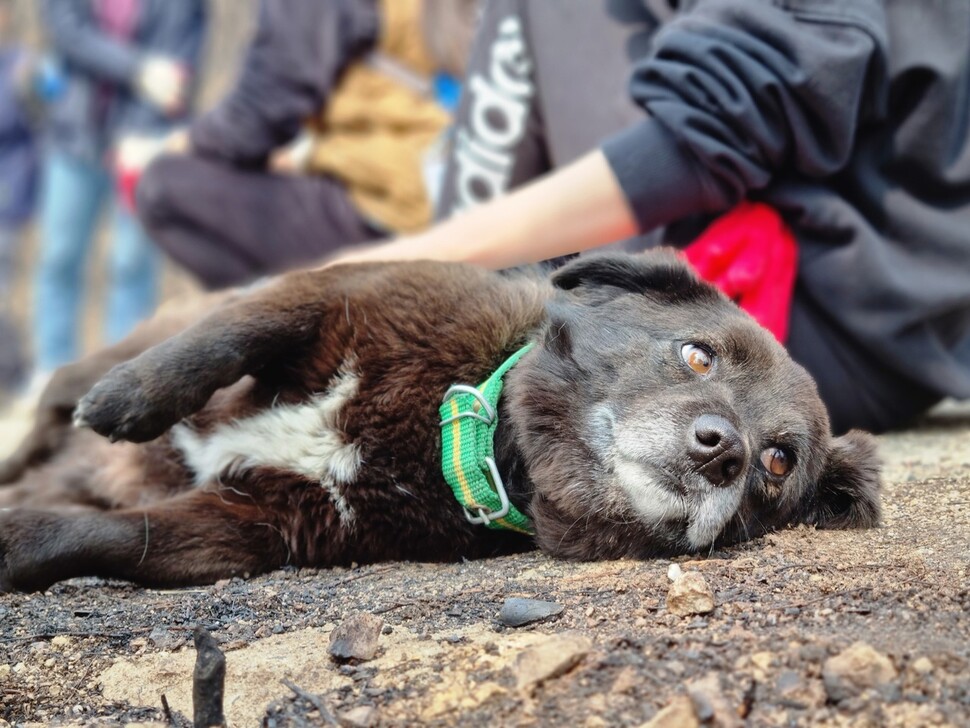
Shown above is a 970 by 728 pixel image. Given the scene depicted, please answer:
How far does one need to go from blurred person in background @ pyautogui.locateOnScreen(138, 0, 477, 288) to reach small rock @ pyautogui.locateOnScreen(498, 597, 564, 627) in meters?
3.61

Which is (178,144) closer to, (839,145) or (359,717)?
(839,145)

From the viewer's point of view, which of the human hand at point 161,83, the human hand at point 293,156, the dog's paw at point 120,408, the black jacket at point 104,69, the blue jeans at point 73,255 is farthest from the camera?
the blue jeans at point 73,255

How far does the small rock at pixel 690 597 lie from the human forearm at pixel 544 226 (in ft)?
5.05

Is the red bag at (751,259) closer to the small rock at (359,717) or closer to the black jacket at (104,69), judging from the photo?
the small rock at (359,717)

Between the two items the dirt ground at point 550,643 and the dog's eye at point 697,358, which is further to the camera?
the dog's eye at point 697,358

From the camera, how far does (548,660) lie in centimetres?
172

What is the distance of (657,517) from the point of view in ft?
8.07

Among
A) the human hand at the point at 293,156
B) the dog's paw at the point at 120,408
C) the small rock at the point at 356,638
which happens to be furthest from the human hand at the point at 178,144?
the small rock at the point at 356,638

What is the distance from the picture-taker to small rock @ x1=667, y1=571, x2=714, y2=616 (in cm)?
195

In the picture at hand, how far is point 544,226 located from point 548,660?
1907 millimetres

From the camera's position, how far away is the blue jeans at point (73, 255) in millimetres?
7547

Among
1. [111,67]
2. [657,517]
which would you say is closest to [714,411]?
[657,517]

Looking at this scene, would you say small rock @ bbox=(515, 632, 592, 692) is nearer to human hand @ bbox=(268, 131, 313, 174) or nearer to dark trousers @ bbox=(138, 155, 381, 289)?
dark trousers @ bbox=(138, 155, 381, 289)

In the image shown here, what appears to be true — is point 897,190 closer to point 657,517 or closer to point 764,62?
point 764,62
